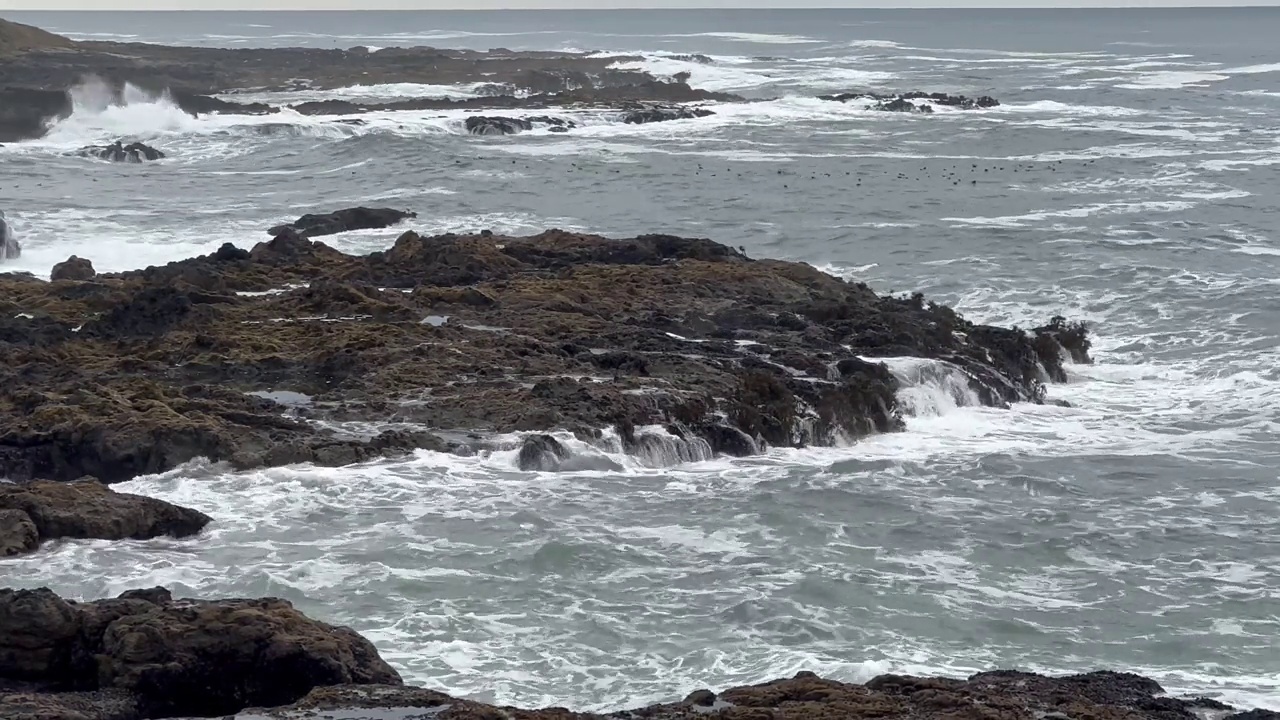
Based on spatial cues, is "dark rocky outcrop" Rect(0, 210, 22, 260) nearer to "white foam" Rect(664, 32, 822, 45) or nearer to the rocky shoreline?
the rocky shoreline

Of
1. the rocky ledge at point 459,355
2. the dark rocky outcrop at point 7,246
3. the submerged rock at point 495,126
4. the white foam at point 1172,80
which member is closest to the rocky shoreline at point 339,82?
the submerged rock at point 495,126

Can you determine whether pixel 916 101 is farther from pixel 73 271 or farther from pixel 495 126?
pixel 73 271

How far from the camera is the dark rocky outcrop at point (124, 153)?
43.5 m

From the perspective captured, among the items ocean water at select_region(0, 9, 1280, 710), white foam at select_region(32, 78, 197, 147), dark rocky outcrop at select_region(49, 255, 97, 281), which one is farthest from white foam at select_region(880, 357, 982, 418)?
white foam at select_region(32, 78, 197, 147)

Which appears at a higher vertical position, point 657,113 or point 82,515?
point 82,515

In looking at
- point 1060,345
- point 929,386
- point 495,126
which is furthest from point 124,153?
point 929,386

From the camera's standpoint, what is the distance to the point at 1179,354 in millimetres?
23078

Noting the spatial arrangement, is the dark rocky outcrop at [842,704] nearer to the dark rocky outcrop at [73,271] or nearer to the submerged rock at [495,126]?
the dark rocky outcrop at [73,271]

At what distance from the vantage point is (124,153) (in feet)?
144

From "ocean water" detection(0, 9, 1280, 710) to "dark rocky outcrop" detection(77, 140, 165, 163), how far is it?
3.41 feet

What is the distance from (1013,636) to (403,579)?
4.79 metres

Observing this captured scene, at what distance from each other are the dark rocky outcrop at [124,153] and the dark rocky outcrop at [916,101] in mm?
28245

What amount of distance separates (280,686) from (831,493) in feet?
24.6

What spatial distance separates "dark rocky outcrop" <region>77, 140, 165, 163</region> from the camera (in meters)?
43.5
